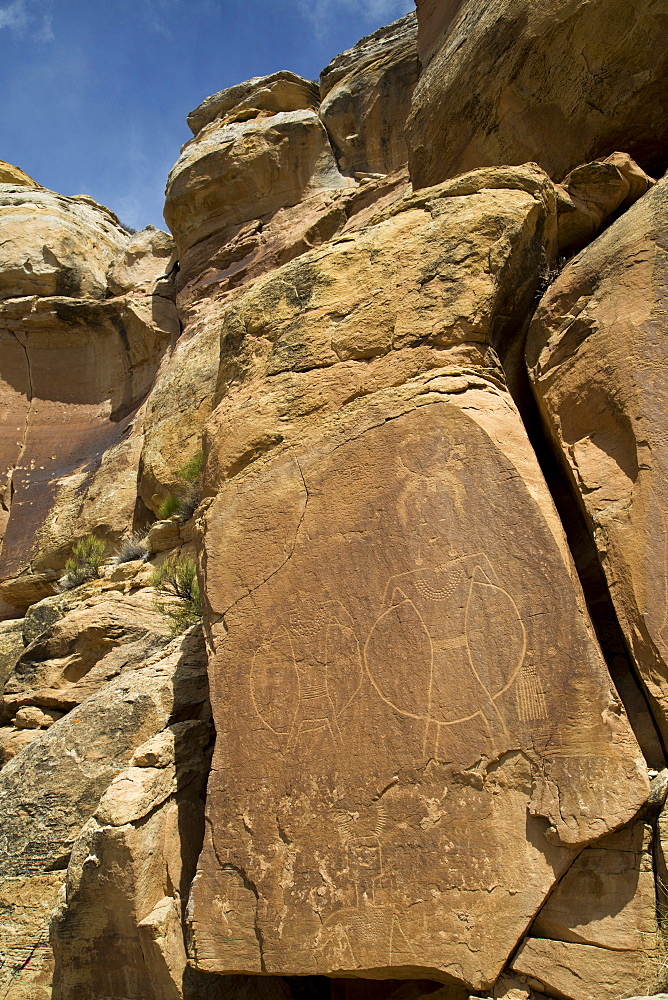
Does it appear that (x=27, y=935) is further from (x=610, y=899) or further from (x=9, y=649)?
(x=9, y=649)

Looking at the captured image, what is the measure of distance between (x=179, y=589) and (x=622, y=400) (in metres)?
4.52

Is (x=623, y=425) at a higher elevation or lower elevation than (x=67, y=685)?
higher

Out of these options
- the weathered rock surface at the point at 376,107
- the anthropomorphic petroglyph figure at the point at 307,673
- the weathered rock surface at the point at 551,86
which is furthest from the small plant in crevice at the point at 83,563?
the weathered rock surface at the point at 376,107

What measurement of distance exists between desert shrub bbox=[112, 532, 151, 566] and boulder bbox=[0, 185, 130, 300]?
5272mm

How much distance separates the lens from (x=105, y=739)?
4.58 m

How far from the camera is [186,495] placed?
8055mm

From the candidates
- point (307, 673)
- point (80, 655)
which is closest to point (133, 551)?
point (80, 655)

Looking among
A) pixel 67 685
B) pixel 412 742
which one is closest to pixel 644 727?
pixel 412 742

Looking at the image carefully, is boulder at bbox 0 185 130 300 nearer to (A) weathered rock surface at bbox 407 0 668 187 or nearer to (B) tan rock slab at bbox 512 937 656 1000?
(A) weathered rock surface at bbox 407 0 668 187

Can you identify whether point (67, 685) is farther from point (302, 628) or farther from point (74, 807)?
point (302, 628)

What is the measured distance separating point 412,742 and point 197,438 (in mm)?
5898

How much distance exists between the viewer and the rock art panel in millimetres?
2820

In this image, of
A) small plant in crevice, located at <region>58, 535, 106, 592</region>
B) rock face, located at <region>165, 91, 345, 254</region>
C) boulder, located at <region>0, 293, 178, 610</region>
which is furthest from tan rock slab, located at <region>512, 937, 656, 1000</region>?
rock face, located at <region>165, 91, 345, 254</region>

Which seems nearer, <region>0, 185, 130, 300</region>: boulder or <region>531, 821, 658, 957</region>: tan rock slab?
<region>531, 821, 658, 957</region>: tan rock slab
